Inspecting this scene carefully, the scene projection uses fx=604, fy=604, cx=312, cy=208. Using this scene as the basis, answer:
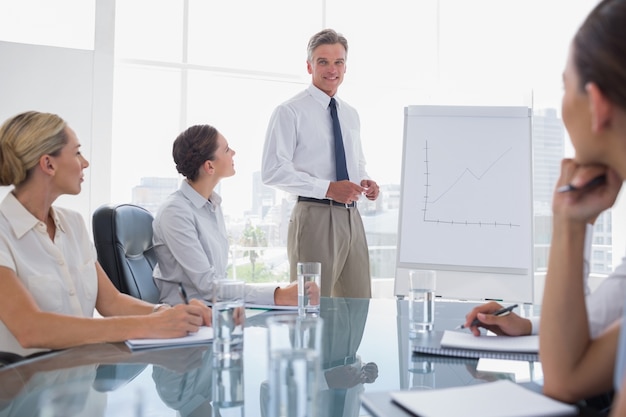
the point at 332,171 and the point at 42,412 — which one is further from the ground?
the point at 332,171

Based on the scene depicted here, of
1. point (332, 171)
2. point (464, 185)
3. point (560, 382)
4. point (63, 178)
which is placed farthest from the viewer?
point (332, 171)

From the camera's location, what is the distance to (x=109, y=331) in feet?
4.80

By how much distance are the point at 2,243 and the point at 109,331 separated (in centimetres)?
38

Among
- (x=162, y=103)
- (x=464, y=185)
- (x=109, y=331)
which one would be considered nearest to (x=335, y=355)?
(x=109, y=331)

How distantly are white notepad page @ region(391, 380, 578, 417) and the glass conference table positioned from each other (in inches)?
2.6

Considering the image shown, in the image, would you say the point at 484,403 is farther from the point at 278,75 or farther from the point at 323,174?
the point at 278,75

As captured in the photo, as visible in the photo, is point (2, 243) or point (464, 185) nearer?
point (2, 243)

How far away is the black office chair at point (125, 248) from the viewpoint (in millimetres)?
2176

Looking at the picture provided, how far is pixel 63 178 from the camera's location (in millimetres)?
1806

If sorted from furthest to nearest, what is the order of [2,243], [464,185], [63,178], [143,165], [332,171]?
[143,165], [332,171], [464,185], [63,178], [2,243]

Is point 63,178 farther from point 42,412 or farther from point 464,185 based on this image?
point 464,185

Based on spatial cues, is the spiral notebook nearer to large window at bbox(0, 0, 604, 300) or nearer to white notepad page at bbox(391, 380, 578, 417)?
white notepad page at bbox(391, 380, 578, 417)

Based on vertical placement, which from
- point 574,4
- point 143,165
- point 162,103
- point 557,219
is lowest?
point 557,219

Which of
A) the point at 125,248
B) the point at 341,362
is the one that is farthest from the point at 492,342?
the point at 125,248
